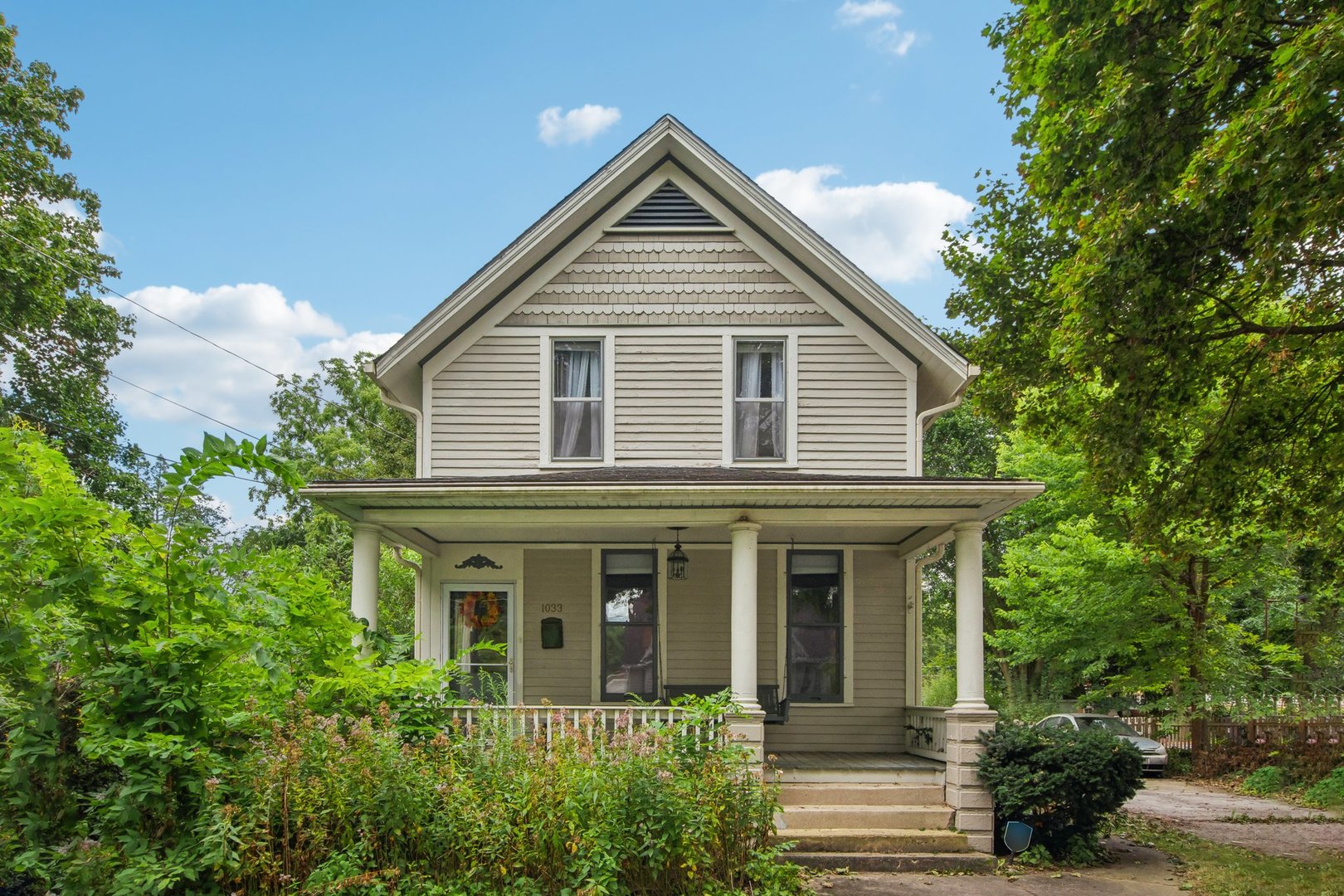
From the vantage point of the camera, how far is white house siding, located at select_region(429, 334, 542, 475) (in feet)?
37.6

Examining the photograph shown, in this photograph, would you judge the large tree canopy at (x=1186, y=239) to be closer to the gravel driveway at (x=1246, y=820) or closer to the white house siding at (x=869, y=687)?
the white house siding at (x=869, y=687)

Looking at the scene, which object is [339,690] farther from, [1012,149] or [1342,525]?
[1342,525]

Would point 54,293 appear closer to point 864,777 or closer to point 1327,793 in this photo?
point 864,777

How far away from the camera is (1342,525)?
12.7 metres

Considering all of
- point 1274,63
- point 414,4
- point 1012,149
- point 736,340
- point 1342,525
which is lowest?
point 1342,525

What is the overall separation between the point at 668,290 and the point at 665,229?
29.7 inches

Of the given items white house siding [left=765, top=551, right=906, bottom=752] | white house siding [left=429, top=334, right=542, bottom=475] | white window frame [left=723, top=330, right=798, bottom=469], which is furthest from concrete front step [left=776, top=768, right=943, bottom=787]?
white house siding [left=429, top=334, right=542, bottom=475]

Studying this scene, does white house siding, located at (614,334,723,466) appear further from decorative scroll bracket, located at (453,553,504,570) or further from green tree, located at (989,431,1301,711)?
green tree, located at (989,431,1301,711)

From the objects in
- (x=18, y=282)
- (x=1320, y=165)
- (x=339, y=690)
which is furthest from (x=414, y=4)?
(x=1320, y=165)

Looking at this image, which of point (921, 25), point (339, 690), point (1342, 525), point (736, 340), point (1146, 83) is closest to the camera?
point (339, 690)

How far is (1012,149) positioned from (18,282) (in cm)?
1843

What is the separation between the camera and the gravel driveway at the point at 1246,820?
36.8 ft

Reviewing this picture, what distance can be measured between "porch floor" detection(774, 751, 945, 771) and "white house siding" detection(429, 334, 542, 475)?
14.7 feet

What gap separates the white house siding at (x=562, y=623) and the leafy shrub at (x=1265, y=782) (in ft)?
41.1
